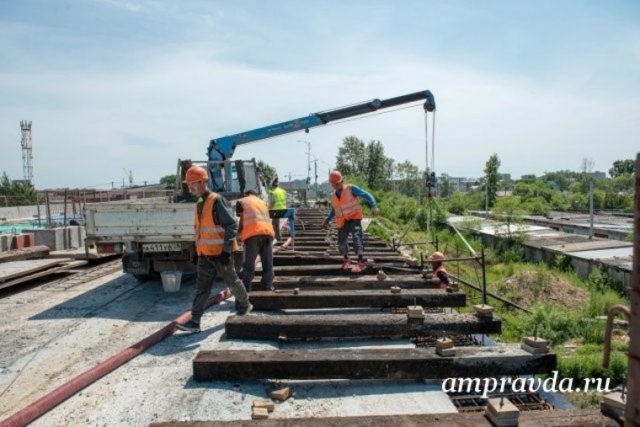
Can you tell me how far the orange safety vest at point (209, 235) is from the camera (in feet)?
16.9

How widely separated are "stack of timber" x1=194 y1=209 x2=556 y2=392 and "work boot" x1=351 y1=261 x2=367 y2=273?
78 millimetres

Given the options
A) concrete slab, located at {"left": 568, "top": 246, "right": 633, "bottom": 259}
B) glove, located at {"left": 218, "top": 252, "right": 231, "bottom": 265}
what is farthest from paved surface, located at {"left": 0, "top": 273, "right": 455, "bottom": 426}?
concrete slab, located at {"left": 568, "top": 246, "right": 633, "bottom": 259}

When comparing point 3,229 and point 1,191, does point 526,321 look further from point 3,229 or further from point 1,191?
point 1,191

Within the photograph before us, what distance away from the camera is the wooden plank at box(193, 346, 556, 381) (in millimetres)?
3768

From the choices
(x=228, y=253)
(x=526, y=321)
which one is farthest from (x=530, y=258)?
(x=228, y=253)

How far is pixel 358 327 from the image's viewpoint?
15.5 ft

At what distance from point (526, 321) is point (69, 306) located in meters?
8.37

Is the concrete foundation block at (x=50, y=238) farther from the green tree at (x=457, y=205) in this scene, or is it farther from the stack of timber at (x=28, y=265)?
the green tree at (x=457, y=205)

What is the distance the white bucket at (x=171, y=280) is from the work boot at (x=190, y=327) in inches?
91.8

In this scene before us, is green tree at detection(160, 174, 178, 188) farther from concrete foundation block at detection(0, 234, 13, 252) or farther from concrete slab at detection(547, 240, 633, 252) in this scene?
concrete slab at detection(547, 240, 633, 252)

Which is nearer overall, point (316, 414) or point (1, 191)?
point (316, 414)

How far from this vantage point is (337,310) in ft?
19.7

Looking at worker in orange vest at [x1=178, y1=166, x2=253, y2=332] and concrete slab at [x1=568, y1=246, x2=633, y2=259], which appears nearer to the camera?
worker in orange vest at [x1=178, y1=166, x2=253, y2=332]

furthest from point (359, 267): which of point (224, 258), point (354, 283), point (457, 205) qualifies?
point (457, 205)
